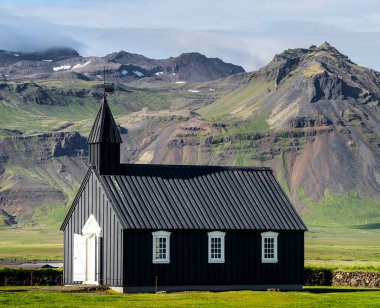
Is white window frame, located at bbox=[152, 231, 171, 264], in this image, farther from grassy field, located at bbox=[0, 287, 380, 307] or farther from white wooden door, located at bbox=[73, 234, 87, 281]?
white wooden door, located at bbox=[73, 234, 87, 281]

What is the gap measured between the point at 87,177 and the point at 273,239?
1222cm

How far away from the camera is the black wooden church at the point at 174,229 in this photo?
6225 cm

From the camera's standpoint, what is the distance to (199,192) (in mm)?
67000

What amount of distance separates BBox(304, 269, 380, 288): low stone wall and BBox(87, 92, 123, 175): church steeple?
53.7 feet

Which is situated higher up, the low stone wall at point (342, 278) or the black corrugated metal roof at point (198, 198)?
the black corrugated metal roof at point (198, 198)

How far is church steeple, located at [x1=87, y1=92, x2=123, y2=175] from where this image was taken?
6544 cm

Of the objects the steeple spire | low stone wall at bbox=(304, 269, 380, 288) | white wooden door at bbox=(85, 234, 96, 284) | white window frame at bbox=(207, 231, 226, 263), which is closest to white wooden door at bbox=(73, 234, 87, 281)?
white wooden door at bbox=(85, 234, 96, 284)

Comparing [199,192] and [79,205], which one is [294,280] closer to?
[199,192]

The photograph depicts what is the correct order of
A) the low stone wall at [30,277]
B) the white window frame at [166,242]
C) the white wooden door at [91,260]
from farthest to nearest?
the low stone wall at [30,277]
the white wooden door at [91,260]
the white window frame at [166,242]

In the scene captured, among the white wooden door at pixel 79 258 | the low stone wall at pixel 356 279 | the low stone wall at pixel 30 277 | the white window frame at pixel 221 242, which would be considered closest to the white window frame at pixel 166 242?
the white window frame at pixel 221 242

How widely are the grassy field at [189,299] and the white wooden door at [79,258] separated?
4.85 meters

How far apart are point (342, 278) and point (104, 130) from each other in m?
19.2

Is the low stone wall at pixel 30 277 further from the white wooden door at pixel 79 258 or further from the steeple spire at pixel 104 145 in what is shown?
the steeple spire at pixel 104 145

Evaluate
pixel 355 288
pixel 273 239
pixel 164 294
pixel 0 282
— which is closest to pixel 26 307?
pixel 164 294
